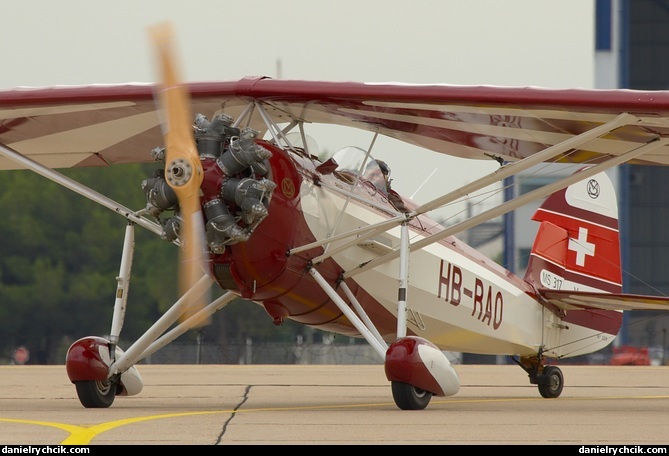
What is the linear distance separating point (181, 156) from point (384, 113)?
2.56m

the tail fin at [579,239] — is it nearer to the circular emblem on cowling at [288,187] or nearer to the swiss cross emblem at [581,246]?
the swiss cross emblem at [581,246]

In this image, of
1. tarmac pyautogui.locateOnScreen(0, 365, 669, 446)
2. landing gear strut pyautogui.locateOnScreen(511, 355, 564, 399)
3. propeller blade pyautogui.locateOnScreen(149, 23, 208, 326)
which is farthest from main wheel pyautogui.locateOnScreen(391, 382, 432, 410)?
landing gear strut pyautogui.locateOnScreen(511, 355, 564, 399)

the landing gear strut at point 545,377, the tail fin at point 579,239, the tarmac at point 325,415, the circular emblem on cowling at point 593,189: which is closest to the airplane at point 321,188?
the landing gear strut at point 545,377

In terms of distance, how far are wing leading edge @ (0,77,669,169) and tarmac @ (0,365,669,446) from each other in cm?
266

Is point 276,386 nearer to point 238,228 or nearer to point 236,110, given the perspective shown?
point 236,110

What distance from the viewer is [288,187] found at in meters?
11.1

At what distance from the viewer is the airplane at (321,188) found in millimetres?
10391

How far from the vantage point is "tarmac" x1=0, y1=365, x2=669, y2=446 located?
26.3 ft

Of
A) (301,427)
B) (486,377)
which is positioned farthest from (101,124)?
(486,377)

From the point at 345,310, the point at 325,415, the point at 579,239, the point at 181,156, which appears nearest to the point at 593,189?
the point at 579,239

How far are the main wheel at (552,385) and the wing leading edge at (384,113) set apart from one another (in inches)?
130

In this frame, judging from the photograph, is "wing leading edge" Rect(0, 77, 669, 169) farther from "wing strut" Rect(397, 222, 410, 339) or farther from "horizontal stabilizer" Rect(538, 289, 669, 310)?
"horizontal stabilizer" Rect(538, 289, 669, 310)

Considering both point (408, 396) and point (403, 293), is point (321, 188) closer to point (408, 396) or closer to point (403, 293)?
point (403, 293)
